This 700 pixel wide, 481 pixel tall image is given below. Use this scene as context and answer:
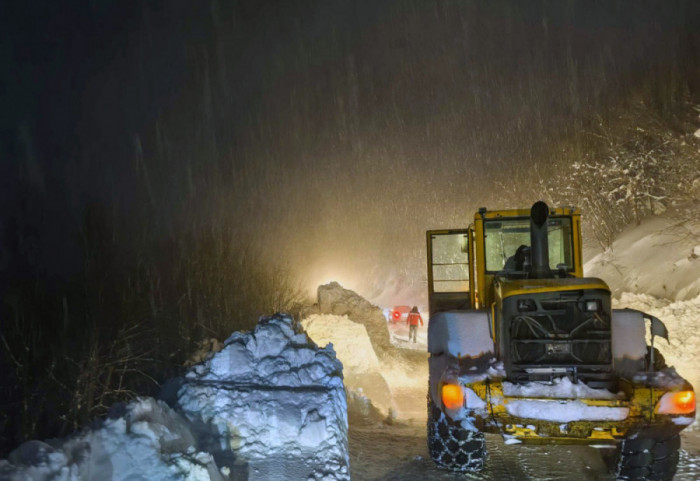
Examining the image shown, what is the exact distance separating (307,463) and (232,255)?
507 inches

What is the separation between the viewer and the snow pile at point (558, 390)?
5.39 m

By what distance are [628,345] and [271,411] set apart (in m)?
3.89

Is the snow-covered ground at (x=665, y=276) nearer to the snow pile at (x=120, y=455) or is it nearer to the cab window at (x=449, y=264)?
the cab window at (x=449, y=264)

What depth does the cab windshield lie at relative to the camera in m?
8.12

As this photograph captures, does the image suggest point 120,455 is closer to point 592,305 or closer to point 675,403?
point 592,305

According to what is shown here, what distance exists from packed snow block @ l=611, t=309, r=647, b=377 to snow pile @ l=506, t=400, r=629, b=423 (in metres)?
0.92

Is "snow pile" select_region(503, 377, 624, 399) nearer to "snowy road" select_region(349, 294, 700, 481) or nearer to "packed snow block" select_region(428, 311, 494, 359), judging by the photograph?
"packed snow block" select_region(428, 311, 494, 359)

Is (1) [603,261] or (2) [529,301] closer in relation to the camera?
(2) [529,301]

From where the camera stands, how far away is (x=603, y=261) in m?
24.2

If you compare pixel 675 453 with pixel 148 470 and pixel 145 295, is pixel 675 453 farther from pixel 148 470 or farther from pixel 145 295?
pixel 145 295

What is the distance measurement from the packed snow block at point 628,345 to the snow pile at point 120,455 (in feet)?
13.8

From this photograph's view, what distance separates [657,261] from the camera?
63.7ft

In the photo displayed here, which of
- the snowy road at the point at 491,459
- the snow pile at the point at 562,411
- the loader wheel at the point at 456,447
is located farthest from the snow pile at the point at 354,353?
the snow pile at the point at 562,411

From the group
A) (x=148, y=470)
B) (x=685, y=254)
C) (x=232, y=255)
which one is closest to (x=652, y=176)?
(x=685, y=254)
